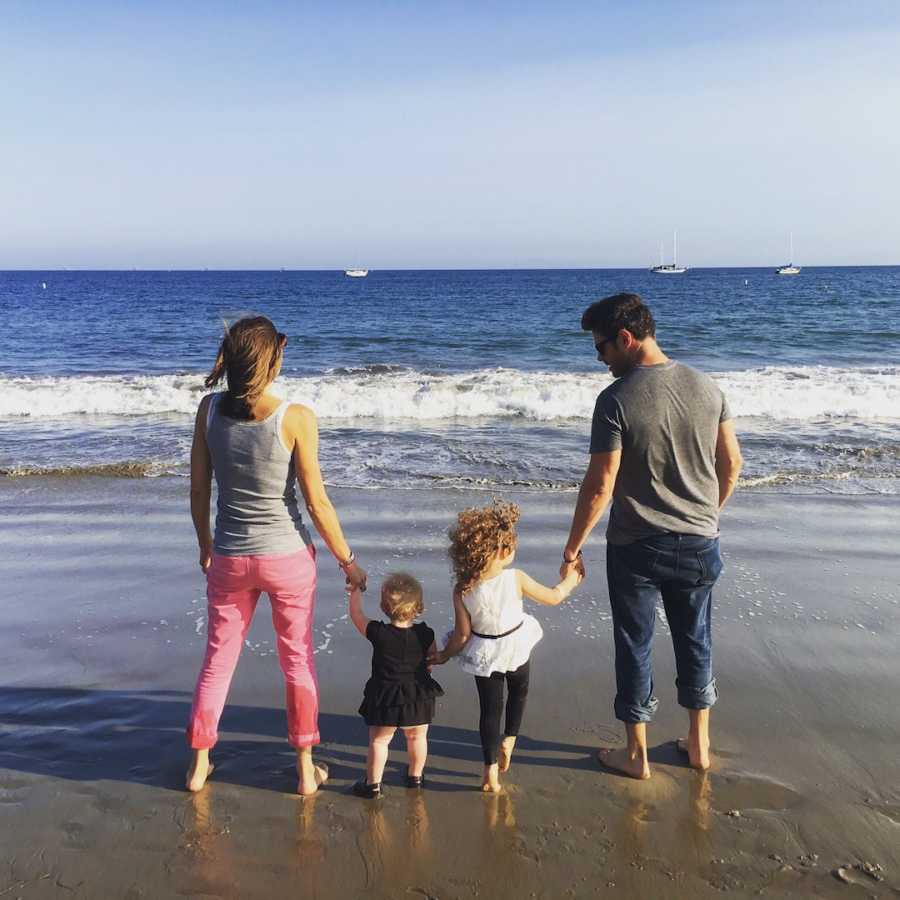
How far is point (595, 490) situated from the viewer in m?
3.19

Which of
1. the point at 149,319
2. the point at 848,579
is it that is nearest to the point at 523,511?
the point at 848,579

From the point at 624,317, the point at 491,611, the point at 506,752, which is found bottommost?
the point at 506,752

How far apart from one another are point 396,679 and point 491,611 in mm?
445

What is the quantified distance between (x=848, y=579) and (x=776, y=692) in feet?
6.09

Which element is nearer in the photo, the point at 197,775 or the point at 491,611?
the point at 491,611

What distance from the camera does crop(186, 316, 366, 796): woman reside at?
10.0 ft

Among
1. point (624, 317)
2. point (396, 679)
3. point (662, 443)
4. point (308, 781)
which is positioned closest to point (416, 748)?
point (396, 679)

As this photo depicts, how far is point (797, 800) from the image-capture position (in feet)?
10.4

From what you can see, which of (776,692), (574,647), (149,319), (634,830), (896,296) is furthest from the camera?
(896,296)

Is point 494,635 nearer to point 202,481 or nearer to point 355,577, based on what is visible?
point 355,577

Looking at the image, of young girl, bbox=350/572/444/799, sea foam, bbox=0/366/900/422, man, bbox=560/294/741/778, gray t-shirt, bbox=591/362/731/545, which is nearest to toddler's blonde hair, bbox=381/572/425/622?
young girl, bbox=350/572/444/799

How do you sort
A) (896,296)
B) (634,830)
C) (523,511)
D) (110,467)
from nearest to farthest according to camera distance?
(634,830)
(523,511)
(110,467)
(896,296)

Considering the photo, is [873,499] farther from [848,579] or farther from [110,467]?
[110,467]

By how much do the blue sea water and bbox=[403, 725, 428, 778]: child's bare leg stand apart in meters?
1.74
